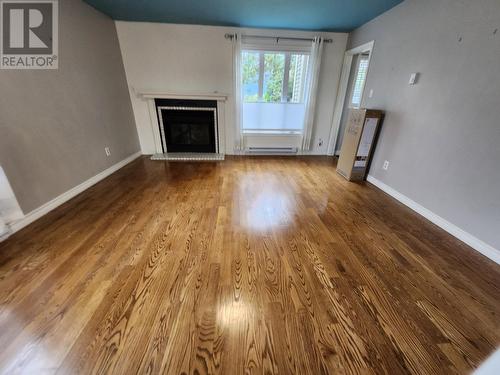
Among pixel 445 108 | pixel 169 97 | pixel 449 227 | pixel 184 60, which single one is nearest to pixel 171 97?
pixel 169 97

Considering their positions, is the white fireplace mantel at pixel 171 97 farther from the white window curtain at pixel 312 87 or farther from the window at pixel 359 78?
the window at pixel 359 78

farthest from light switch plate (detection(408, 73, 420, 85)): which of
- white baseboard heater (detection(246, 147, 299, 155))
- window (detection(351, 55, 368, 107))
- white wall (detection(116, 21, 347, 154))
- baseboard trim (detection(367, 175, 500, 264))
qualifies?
white baseboard heater (detection(246, 147, 299, 155))

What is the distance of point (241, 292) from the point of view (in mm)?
1258

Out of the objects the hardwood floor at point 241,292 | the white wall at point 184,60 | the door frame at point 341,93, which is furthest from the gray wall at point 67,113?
the door frame at point 341,93

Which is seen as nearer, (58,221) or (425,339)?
(425,339)

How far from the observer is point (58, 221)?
6.29 ft

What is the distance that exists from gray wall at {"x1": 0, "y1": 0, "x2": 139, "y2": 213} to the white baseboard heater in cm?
237

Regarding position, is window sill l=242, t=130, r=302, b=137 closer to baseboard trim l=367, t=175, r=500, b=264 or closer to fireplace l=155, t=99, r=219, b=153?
fireplace l=155, t=99, r=219, b=153

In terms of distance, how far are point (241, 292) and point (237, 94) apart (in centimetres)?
344

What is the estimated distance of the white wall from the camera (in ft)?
11.0

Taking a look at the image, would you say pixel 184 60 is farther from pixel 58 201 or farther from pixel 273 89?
pixel 58 201

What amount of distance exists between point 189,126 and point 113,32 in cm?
179

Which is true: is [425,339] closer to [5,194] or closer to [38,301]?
[38,301]

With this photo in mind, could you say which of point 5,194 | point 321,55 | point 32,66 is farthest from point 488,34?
point 5,194
